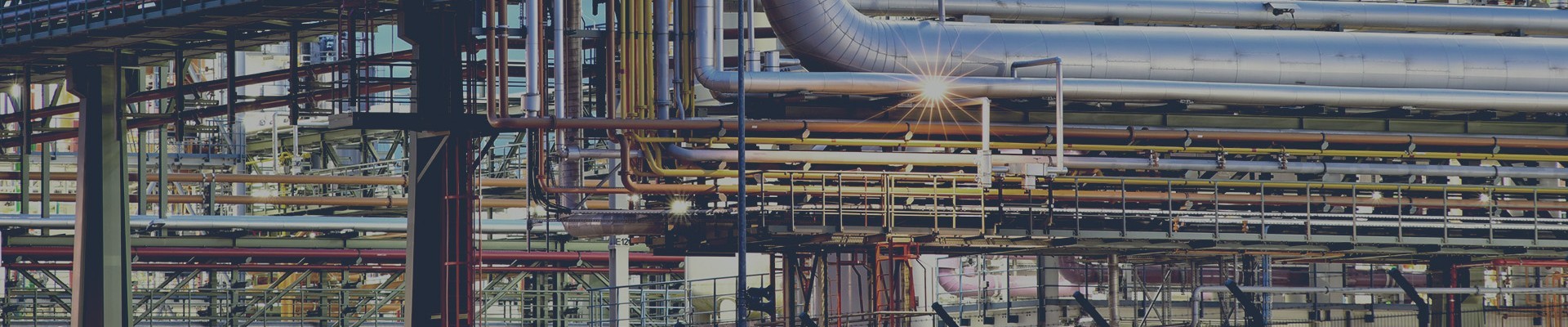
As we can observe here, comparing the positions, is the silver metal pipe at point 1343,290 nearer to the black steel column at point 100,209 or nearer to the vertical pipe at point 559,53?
the vertical pipe at point 559,53

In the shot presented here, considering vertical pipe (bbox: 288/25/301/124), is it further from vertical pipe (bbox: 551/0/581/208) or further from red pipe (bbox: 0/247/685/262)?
red pipe (bbox: 0/247/685/262)

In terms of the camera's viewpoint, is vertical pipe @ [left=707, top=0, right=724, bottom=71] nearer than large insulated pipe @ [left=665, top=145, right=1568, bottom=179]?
Yes

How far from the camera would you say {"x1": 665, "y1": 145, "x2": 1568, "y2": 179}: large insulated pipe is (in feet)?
89.2

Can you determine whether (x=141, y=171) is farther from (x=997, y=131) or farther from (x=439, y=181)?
(x=997, y=131)

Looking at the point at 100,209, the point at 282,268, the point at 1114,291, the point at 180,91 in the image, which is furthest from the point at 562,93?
the point at 282,268

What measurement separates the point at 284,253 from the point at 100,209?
5.81 meters

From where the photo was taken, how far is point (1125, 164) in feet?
93.7

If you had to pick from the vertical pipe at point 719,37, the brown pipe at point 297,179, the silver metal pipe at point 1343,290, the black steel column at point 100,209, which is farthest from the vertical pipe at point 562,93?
the brown pipe at point 297,179

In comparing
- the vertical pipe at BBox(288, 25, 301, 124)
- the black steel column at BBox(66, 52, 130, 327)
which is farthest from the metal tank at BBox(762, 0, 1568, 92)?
the black steel column at BBox(66, 52, 130, 327)

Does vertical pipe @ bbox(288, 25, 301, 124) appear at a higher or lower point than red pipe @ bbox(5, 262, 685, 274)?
higher

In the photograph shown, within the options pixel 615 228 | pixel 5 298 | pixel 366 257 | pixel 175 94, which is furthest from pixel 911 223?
pixel 5 298

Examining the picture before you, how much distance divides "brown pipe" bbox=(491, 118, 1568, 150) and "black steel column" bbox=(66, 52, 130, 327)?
42.8ft

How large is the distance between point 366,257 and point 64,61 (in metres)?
8.46

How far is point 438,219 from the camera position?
1162 inches
